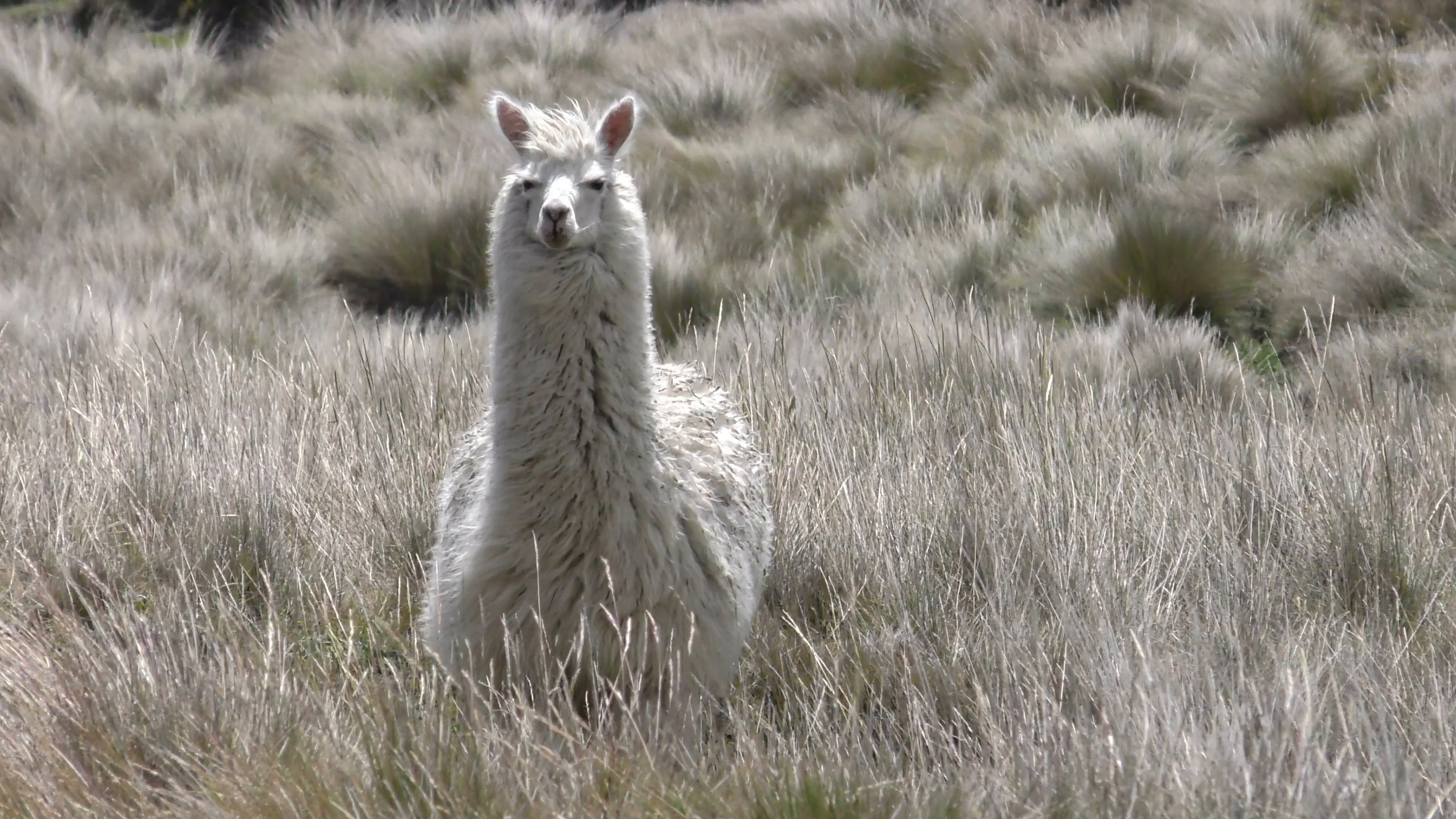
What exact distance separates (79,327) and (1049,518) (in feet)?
17.6

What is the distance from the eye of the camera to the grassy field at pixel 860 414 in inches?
105

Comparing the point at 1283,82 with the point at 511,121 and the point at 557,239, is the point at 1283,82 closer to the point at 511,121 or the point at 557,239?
the point at 511,121

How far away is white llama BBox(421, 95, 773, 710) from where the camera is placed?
10.00 feet

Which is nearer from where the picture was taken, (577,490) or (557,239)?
(557,239)

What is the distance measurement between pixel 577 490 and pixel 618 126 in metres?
1.02

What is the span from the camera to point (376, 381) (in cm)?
567

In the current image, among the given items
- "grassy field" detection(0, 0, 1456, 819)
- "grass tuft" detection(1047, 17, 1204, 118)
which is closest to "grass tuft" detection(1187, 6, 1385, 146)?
"grassy field" detection(0, 0, 1456, 819)

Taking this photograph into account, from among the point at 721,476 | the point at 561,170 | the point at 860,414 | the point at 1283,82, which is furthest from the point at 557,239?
the point at 1283,82

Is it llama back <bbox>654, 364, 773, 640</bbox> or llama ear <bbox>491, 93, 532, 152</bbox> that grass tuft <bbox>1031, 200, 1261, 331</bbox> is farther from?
llama ear <bbox>491, 93, 532, 152</bbox>

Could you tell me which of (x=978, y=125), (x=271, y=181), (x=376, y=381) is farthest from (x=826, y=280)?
(x=271, y=181)

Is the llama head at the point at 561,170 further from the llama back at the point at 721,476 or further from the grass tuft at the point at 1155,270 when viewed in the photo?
the grass tuft at the point at 1155,270

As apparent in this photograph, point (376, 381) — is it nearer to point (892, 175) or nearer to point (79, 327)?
point (79, 327)

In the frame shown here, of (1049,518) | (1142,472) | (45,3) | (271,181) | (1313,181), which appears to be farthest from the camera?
(45,3)

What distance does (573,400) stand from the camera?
123 inches
